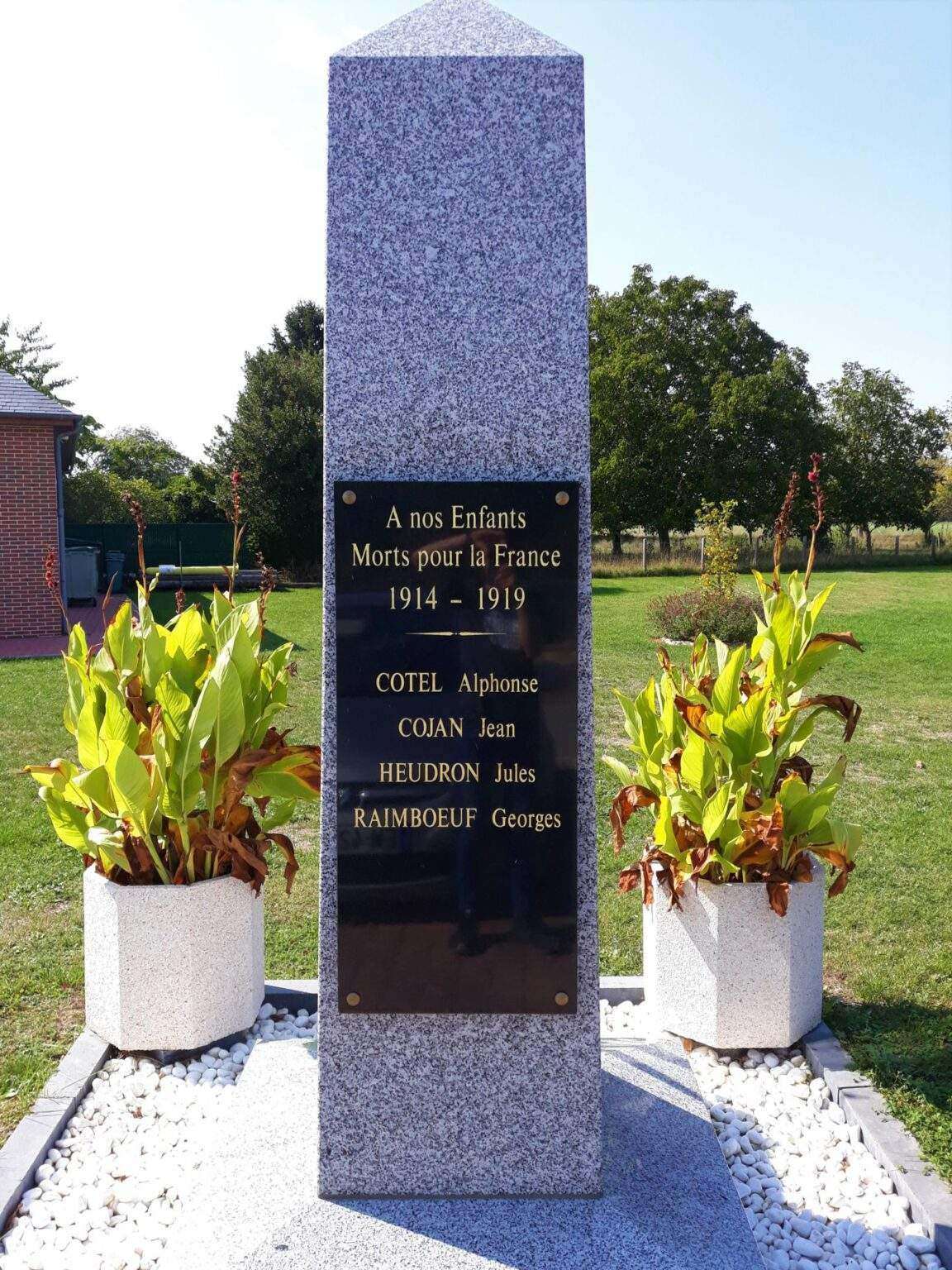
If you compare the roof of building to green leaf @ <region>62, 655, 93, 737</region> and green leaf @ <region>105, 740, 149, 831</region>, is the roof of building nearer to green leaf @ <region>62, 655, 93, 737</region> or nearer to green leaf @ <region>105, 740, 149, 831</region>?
green leaf @ <region>62, 655, 93, 737</region>

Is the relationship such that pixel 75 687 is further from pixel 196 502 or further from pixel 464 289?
Answer: pixel 196 502

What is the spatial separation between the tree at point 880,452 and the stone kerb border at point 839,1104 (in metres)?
39.3

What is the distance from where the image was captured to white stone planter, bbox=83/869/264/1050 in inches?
140

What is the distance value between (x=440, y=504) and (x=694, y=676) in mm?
1769

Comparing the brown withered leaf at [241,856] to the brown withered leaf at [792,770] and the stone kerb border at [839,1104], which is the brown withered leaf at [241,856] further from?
the brown withered leaf at [792,770]

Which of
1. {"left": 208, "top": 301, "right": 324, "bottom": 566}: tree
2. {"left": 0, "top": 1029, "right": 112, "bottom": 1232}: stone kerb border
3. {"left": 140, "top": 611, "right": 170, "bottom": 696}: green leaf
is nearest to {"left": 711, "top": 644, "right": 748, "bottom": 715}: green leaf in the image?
{"left": 140, "top": 611, "right": 170, "bottom": 696}: green leaf

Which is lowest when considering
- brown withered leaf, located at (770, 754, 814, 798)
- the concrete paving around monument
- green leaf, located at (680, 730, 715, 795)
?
the concrete paving around monument

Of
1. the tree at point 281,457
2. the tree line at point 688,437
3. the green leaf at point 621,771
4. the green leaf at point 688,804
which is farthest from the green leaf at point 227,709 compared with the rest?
the tree line at point 688,437

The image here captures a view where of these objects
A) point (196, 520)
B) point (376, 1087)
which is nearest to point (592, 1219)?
point (376, 1087)

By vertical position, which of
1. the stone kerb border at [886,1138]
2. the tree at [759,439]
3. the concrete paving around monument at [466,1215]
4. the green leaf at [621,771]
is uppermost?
the tree at [759,439]

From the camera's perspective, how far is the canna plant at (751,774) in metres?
3.58

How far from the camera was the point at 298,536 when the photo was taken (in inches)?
1180

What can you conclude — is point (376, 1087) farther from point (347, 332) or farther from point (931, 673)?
point (931, 673)

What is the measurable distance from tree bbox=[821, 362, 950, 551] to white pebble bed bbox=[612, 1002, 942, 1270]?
39.3 m
